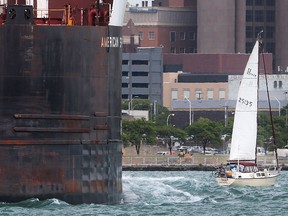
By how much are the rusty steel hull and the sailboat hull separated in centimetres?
4413

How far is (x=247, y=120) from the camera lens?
104188 mm

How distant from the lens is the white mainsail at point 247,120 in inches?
4075

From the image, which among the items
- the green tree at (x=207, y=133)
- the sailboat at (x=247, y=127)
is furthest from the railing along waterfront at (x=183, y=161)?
the sailboat at (x=247, y=127)

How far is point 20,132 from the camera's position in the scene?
47.9 m

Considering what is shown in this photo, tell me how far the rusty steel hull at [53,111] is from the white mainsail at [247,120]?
54120mm

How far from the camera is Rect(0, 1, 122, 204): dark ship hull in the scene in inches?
1889

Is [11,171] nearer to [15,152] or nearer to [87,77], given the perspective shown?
[15,152]

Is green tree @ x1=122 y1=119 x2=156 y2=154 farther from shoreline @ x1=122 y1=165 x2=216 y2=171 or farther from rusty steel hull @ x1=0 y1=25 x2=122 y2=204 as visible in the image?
rusty steel hull @ x1=0 y1=25 x2=122 y2=204

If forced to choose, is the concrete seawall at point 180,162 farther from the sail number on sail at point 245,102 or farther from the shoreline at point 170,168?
the sail number on sail at point 245,102

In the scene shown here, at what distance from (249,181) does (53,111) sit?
4818 cm

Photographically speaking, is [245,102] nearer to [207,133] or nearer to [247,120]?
[247,120]

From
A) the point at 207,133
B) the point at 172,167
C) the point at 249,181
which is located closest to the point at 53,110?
the point at 249,181

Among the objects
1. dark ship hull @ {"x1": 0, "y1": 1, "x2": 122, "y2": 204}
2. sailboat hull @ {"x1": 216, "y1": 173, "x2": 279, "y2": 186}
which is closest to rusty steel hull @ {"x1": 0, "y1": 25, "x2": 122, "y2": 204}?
dark ship hull @ {"x1": 0, "y1": 1, "x2": 122, "y2": 204}

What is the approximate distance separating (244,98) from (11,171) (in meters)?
58.0
